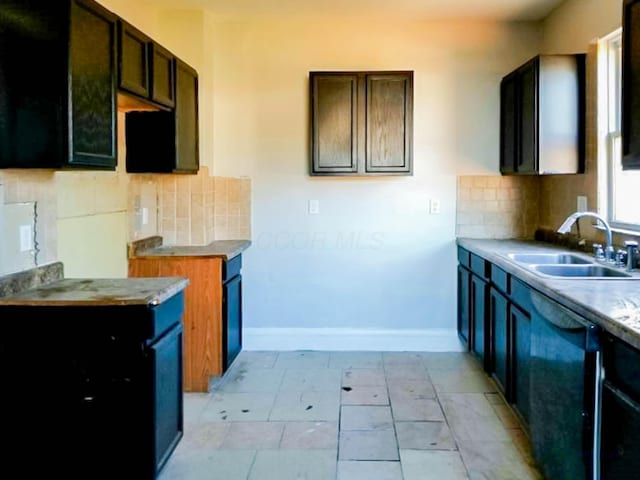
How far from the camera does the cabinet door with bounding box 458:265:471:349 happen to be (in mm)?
4217

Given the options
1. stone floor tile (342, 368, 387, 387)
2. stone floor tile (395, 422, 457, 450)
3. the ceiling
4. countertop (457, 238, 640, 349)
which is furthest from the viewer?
the ceiling

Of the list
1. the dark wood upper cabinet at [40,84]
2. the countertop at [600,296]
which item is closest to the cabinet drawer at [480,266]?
the countertop at [600,296]

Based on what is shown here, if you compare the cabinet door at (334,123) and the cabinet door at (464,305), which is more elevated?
the cabinet door at (334,123)

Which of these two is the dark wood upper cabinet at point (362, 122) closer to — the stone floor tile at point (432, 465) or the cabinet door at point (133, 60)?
the cabinet door at point (133, 60)

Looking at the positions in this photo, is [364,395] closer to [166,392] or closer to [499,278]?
[499,278]

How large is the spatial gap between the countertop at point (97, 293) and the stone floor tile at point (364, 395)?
1.39 m

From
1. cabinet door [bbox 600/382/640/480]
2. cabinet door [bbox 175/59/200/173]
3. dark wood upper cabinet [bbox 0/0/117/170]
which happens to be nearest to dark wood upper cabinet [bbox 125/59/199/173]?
cabinet door [bbox 175/59/200/173]

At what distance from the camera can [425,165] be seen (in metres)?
4.51

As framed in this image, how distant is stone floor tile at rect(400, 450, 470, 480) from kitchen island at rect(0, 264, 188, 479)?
1146 mm

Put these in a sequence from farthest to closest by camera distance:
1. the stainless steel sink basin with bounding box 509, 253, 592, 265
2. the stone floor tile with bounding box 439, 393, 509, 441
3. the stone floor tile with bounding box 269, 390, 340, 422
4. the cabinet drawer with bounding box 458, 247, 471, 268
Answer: the cabinet drawer with bounding box 458, 247, 471, 268 → the stainless steel sink basin with bounding box 509, 253, 592, 265 → the stone floor tile with bounding box 269, 390, 340, 422 → the stone floor tile with bounding box 439, 393, 509, 441

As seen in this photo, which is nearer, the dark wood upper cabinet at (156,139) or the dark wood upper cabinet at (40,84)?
the dark wood upper cabinet at (40,84)

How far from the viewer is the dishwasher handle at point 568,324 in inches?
76.5

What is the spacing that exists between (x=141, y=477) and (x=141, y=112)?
218 centimetres

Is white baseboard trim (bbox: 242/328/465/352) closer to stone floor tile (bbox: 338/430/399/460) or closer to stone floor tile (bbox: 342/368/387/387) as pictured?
stone floor tile (bbox: 342/368/387/387)
